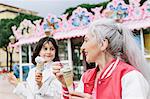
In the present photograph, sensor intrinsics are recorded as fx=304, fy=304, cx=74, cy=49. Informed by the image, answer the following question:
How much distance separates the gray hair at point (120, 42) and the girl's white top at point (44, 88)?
890 mm

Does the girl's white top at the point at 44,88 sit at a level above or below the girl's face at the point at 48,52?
below

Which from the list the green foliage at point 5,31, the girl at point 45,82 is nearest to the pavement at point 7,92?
the girl at point 45,82

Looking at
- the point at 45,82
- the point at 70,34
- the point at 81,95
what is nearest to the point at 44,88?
the point at 45,82

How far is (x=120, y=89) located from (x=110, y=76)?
7 centimetres

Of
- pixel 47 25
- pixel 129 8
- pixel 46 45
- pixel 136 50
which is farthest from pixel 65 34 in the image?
pixel 136 50

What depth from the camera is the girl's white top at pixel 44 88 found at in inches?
86.0

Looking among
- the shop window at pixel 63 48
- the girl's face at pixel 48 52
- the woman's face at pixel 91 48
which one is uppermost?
the woman's face at pixel 91 48

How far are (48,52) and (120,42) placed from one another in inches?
40.5

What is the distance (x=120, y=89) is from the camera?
124 cm

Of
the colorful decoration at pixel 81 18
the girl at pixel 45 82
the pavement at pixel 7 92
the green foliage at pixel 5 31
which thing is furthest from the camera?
the green foliage at pixel 5 31

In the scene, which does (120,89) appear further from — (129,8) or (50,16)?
(50,16)

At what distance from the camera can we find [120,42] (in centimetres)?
134

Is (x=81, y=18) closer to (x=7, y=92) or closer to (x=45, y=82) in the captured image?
(x=7, y=92)

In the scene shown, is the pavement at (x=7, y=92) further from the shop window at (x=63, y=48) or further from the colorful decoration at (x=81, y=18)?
the colorful decoration at (x=81, y=18)
